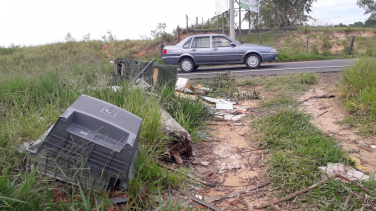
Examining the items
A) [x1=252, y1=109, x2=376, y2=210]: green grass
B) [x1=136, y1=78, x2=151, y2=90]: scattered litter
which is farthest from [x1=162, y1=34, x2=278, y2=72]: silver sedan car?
[x1=252, y1=109, x2=376, y2=210]: green grass

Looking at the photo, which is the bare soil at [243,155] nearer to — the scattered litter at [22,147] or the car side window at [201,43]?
the scattered litter at [22,147]

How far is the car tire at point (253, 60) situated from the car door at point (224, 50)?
357 millimetres

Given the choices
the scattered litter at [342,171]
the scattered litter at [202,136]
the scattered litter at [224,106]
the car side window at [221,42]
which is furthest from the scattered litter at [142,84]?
the car side window at [221,42]

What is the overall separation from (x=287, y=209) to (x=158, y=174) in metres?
1.20

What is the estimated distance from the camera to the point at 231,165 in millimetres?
3752

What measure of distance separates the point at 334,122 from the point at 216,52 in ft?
25.4

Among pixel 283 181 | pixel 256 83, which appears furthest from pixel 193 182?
pixel 256 83

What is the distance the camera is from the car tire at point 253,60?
12.3 meters

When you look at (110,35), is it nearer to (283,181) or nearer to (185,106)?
(185,106)

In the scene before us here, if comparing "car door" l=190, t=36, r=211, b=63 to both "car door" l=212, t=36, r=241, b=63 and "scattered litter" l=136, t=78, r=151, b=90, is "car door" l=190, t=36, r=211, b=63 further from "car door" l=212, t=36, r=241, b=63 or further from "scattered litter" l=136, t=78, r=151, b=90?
"scattered litter" l=136, t=78, r=151, b=90

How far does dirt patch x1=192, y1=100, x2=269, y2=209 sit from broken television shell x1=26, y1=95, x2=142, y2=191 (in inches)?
39.9

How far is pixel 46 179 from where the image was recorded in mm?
2346

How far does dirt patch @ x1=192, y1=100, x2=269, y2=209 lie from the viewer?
2994 mm

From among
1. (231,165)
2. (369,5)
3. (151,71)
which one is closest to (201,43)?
(151,71)
